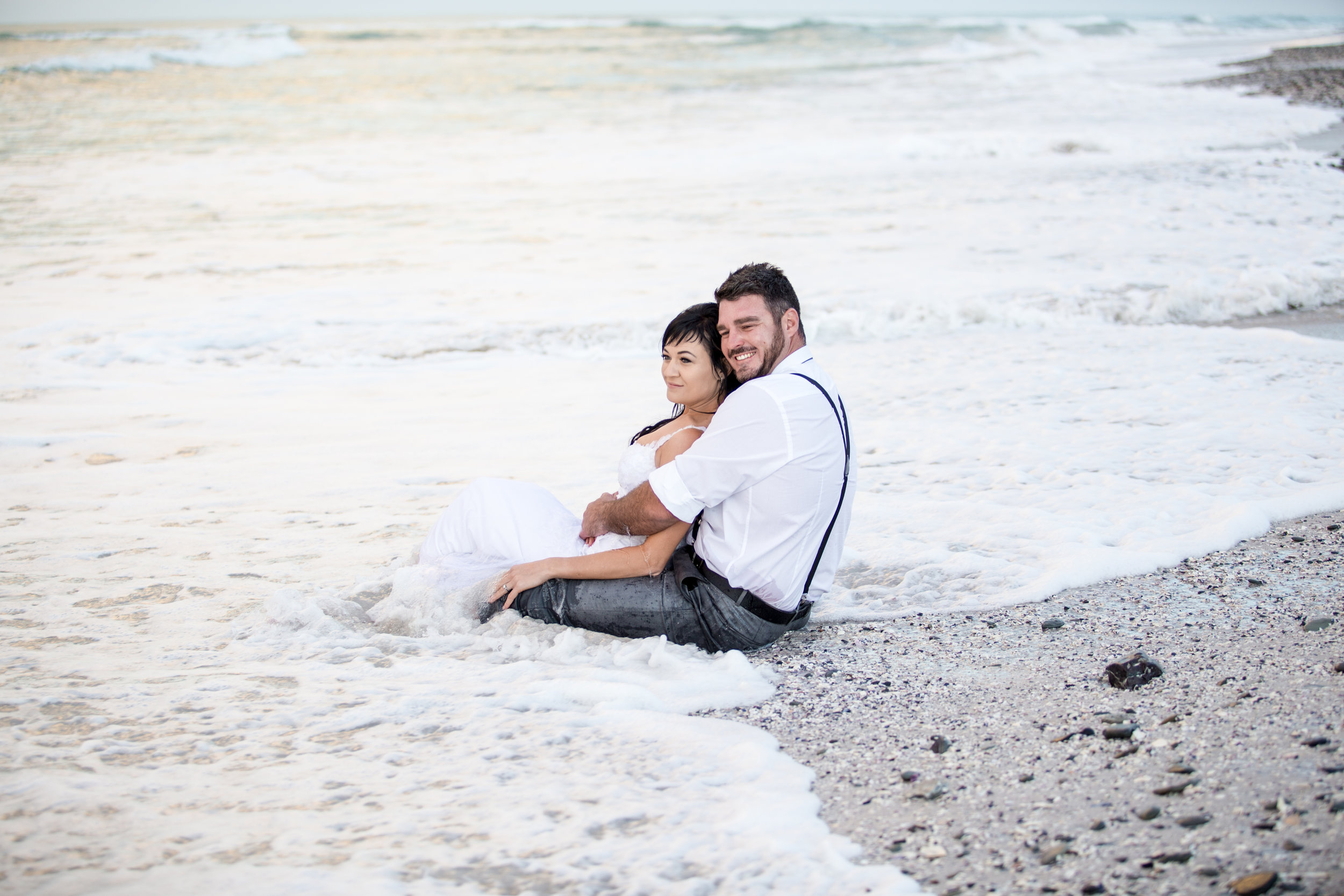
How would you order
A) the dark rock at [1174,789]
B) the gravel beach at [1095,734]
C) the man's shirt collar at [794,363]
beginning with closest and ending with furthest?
the gravel beach at [1095,734], the dark rock at [1174,789], the man's shirt collar at [794,363]

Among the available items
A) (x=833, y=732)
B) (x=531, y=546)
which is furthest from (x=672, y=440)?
(x=833, y=732)

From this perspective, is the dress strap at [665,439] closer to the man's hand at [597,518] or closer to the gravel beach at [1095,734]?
the man's hand at [597,518]

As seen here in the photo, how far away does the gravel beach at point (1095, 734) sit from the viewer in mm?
2408

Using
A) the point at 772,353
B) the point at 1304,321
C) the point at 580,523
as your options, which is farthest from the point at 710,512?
the point at 1304,321

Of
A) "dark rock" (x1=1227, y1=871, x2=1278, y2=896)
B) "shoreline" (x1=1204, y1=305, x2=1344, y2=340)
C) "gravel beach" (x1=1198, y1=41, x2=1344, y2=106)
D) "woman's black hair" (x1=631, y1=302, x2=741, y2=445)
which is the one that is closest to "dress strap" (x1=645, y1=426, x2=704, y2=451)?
"woman's black hair" (x1=631, y1=302, x2=741, y2=445)

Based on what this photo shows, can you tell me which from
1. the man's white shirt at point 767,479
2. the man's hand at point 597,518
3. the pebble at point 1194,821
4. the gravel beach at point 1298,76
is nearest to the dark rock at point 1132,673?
the pebble at point 1194,821

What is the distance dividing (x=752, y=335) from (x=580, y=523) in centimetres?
119

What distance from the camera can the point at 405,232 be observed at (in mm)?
14508

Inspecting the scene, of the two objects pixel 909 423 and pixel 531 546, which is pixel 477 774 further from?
pixel 909 423

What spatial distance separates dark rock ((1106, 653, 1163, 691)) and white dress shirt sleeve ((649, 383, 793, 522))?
1.33 meters

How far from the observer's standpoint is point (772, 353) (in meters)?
3.44

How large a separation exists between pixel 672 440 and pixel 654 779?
126cm

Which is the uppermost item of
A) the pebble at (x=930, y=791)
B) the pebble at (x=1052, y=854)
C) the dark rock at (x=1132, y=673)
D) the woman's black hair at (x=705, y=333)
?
the woman's black hair at (x=705, y=333)

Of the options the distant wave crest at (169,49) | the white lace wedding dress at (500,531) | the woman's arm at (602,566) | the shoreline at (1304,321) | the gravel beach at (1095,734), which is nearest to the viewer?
the gravel beach at (1095,734)
